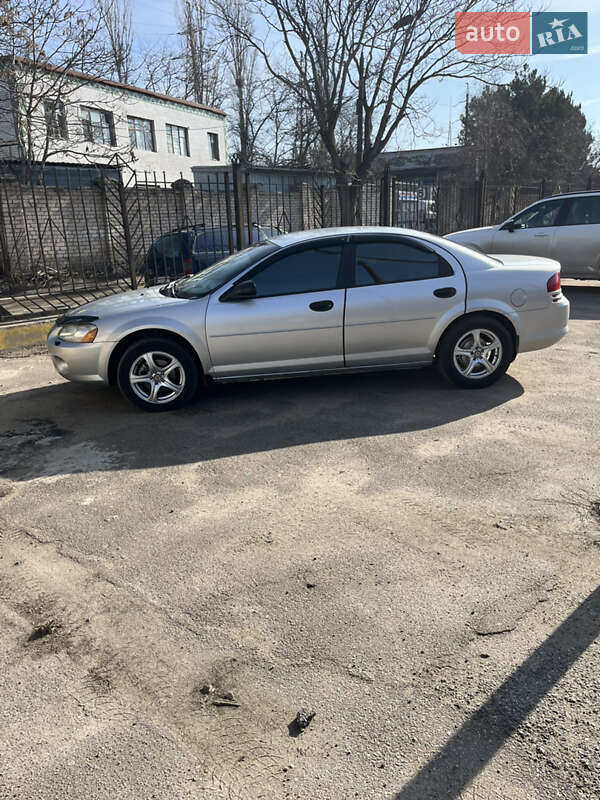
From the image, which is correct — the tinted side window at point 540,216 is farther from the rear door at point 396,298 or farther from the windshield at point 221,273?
the windshield at point 221,273

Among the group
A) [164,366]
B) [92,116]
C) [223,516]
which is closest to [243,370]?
[164,366]

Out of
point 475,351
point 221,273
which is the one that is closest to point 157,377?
point 221,273

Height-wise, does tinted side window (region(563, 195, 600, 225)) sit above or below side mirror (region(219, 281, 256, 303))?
above

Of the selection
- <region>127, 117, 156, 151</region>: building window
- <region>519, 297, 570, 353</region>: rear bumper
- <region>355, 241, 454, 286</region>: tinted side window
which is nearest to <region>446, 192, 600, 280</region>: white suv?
<region>519, 297, 570, 353</region>: rear bumper

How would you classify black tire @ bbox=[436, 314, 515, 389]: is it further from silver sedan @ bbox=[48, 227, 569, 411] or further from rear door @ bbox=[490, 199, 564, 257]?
rear door @ bbox=[490, 199, 564, 257]

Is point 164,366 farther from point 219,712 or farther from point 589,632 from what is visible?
point 589,632

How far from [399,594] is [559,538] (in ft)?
3.52

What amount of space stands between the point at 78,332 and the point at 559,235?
29.3 feet

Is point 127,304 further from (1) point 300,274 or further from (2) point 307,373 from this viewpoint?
(2) point 307,373

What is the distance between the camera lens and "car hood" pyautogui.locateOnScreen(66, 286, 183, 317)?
567cm

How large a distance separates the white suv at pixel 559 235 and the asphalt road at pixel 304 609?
6775mm

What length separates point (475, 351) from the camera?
598cm

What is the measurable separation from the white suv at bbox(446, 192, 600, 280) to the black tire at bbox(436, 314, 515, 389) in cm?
606

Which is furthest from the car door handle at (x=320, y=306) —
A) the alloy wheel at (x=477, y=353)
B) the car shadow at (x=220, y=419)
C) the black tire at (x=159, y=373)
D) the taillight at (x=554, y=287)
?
the taillight at (x=554, y=287)
